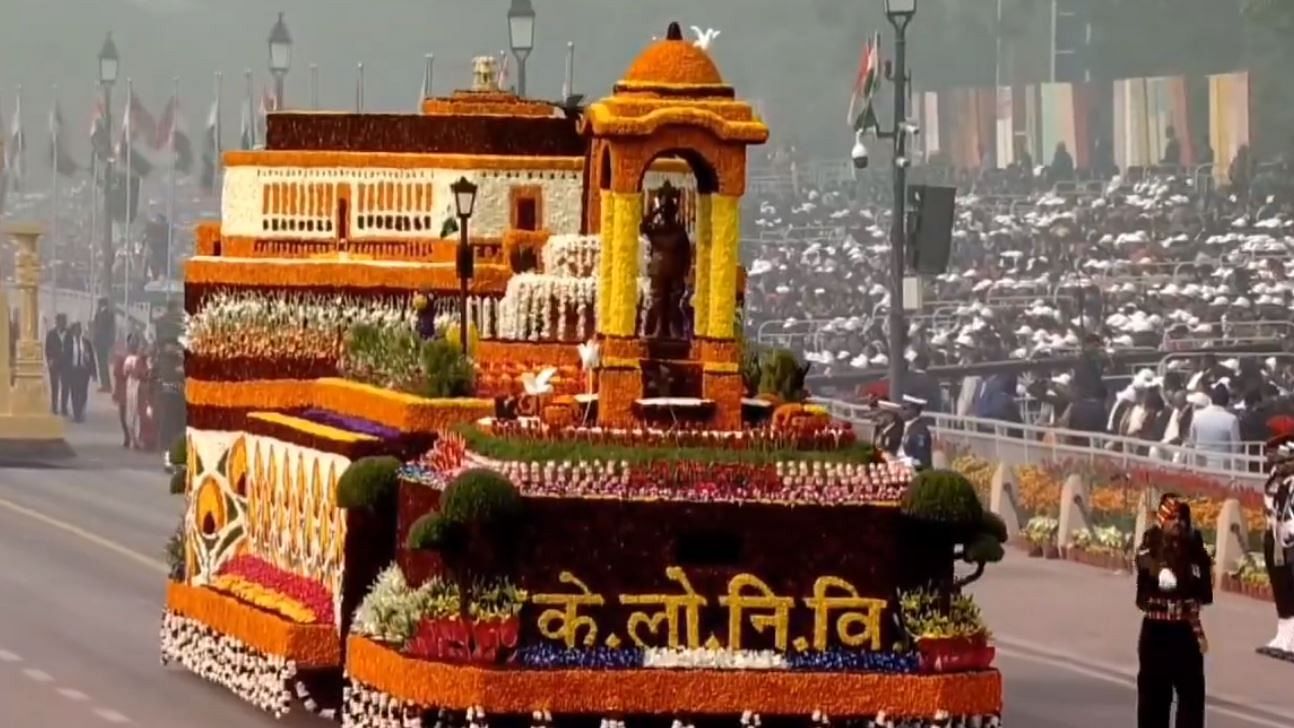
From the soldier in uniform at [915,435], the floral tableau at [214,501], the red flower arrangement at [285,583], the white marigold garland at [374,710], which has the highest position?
the soldier in uniform at [915,435]

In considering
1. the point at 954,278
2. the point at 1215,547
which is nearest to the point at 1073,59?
the point at 954,278

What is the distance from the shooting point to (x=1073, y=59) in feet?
321

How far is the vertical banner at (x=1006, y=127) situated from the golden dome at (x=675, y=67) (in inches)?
2869

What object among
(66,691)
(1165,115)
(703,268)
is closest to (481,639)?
(703,268)

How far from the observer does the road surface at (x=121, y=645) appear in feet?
95.8

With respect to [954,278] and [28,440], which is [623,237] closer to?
[28,440]

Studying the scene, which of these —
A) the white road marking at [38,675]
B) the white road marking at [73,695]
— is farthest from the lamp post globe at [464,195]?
the white road marking at [38,675]

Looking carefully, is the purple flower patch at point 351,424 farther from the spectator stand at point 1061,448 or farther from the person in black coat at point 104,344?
the person in black coat at point 104,344

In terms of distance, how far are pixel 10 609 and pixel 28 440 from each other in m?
21.0

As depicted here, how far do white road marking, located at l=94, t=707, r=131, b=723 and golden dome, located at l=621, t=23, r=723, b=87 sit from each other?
16.8ft

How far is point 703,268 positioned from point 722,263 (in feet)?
0.88

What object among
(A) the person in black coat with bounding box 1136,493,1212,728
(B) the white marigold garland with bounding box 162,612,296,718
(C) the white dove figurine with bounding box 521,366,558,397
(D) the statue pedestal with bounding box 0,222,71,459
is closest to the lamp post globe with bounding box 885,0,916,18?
(D) the statue pedestal with bounding box 0,222,71,459

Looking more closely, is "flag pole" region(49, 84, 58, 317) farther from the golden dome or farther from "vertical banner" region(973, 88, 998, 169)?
the golden dome

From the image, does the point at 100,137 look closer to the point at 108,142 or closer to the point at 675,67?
the point at 108,142
